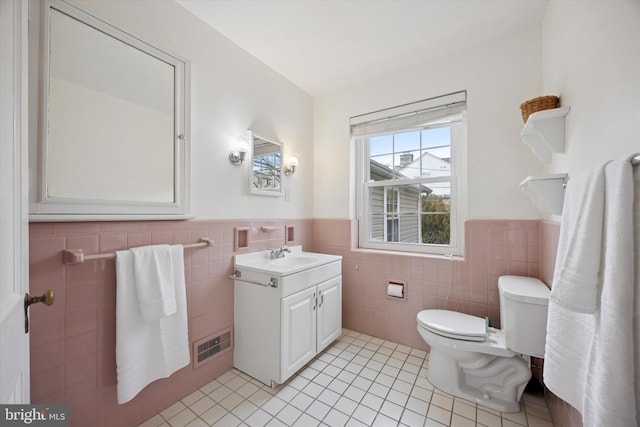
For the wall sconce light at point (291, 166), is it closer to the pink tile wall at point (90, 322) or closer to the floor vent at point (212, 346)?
Result: the pink tile wall at point (90, 322)

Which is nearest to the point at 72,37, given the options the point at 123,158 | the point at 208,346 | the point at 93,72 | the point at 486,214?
the point at 93,72

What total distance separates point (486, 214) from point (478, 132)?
25.0 inches

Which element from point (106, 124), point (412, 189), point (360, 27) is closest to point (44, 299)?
point (106, 124)

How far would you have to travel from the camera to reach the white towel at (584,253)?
70 cm

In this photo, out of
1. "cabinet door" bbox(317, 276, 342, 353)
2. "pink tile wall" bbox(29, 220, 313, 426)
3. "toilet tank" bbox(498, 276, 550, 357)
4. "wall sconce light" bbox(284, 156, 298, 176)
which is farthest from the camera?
"wall sconce light" bbox(284, 156, 298, 176)

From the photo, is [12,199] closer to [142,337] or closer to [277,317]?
[142,337]

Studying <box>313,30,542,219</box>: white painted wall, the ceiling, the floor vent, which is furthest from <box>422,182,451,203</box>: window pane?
the floor vent

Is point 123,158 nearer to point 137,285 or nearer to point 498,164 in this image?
point 137,285

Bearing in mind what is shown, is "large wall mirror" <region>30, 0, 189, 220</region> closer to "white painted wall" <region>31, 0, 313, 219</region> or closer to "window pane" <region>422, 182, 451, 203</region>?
"white painted wall" <region>31, 0, 313, 219</region>

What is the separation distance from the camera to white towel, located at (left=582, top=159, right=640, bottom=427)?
0.59 meters

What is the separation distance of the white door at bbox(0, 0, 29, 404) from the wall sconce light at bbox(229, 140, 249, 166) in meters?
1.20

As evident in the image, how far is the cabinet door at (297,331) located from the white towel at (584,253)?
1.37 metres

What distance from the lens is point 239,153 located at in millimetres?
1947

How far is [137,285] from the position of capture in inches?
52.0
